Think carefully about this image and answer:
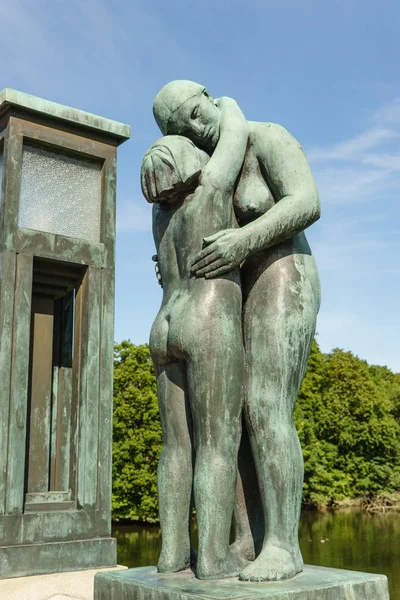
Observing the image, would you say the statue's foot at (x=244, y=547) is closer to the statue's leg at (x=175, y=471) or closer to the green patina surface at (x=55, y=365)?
the statue's leg at (x=175, y=471)

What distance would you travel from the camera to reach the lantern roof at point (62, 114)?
9055mm

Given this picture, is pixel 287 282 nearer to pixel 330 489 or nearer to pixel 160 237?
pixel 160 237

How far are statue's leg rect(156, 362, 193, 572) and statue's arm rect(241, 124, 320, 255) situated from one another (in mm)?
816

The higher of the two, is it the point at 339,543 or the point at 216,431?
the point at 216,431

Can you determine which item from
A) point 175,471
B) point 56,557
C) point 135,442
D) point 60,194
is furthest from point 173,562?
point 135,442

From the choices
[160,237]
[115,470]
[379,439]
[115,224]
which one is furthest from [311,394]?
[160,237]

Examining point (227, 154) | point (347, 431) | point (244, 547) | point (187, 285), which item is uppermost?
point (347, 431)

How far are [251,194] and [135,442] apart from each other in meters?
33.2

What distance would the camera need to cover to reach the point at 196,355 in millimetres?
3754

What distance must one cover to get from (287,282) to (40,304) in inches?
242

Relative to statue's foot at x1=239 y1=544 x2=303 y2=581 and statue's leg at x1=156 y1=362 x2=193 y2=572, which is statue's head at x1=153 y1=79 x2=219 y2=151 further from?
statue's foot at x1=239 y1=544 x2=303 y2=581

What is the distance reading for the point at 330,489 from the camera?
4938 centimetres

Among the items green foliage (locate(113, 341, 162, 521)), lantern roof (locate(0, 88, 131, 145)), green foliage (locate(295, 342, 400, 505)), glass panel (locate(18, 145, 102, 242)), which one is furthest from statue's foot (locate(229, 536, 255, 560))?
green foliage (locate(295, 342, 400, 505))

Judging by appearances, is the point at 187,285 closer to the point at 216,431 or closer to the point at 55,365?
the point at 216,431
